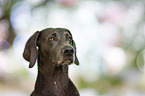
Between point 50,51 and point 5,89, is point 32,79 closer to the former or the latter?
point 5,89

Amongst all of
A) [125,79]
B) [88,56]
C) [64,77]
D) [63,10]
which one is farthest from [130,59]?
[64,77]

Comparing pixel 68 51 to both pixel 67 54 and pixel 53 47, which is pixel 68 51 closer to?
pixel 67 54

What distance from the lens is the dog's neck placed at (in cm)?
222

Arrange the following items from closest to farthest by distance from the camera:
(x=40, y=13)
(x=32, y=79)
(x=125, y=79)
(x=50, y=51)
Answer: (x=50, y=51), (x=40, y=13), (x=32, y=79), (x=125, y=79)

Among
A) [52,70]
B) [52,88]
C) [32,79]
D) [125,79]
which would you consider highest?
[125,79]

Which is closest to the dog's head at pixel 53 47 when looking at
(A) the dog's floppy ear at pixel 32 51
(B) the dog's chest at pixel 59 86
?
(A) the dog's floppy ear at pixel 32 51

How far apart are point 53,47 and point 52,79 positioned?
12.9 inches

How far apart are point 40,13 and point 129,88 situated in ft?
9.50

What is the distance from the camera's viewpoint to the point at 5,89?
5754 mm

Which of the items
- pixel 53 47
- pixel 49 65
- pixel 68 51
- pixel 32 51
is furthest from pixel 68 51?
pixel 32 51

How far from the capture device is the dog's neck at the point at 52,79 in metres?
2.22

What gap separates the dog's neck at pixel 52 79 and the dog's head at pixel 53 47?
0.09 meters

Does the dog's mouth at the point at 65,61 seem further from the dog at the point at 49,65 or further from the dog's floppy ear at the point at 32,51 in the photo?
the dog's floppy ear at the point at 32,51

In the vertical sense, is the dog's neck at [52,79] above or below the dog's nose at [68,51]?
below
